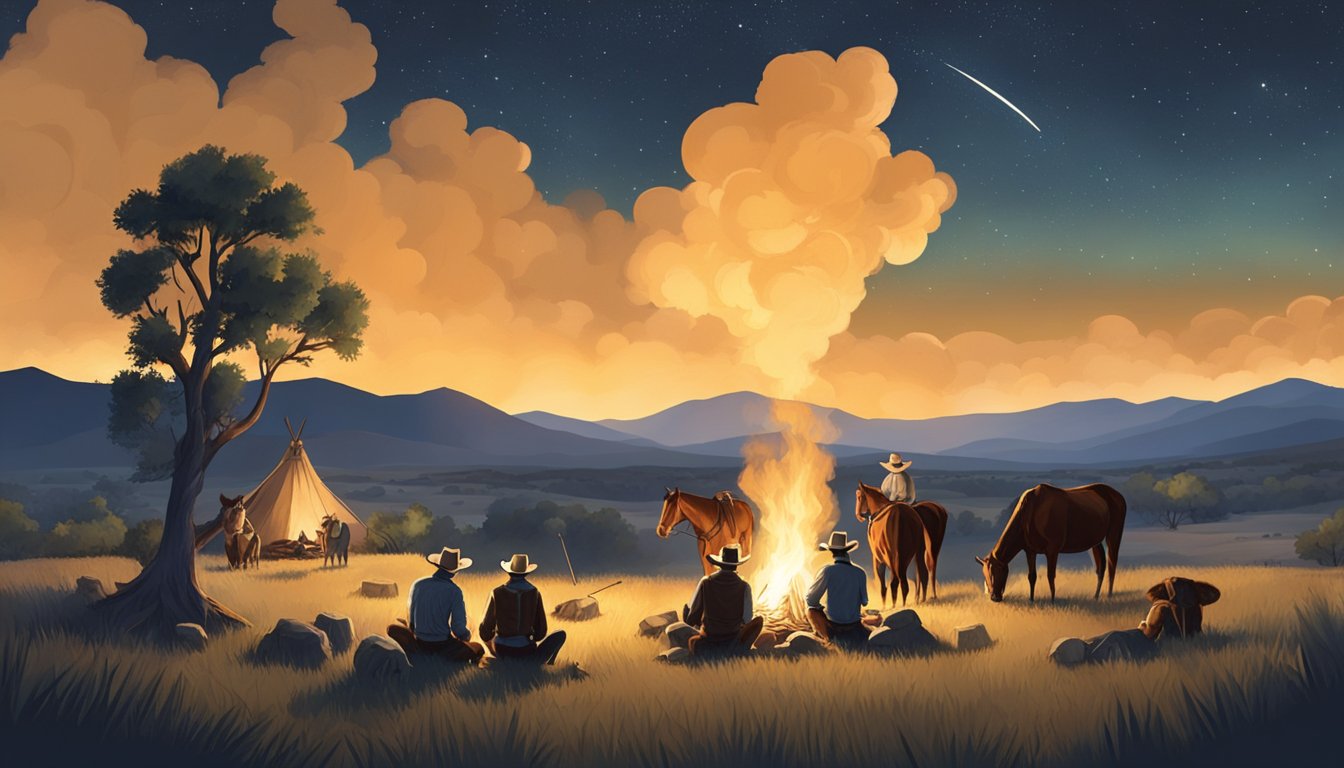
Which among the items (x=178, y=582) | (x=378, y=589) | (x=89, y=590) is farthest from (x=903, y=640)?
(x=89, y=590)

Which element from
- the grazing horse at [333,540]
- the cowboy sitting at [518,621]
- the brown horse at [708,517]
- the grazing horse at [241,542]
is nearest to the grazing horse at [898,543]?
the brown horse at [708,517]

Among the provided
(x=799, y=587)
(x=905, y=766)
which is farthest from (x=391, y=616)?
(x=905, y=766)

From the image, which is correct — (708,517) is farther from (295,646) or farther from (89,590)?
(89,590)

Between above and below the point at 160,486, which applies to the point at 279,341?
above

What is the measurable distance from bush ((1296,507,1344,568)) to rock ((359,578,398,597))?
57.9ft

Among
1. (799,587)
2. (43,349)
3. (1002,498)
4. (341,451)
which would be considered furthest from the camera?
(341,451)

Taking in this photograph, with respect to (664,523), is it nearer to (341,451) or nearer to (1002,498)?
(1002,498)

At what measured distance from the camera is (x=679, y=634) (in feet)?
37.3

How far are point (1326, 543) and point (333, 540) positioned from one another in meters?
20.1

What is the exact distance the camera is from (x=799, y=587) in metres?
13.1

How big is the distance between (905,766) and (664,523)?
266 inches

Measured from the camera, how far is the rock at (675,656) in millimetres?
10633

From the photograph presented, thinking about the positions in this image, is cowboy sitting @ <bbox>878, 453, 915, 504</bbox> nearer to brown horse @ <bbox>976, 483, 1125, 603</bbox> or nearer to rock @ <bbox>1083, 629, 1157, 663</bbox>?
brown horse @ <bbox>976, 483, 1125, 603</bbox>

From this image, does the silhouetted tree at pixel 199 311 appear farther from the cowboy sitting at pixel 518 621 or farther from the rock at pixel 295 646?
the cowboy sitting at pixel 518 621
